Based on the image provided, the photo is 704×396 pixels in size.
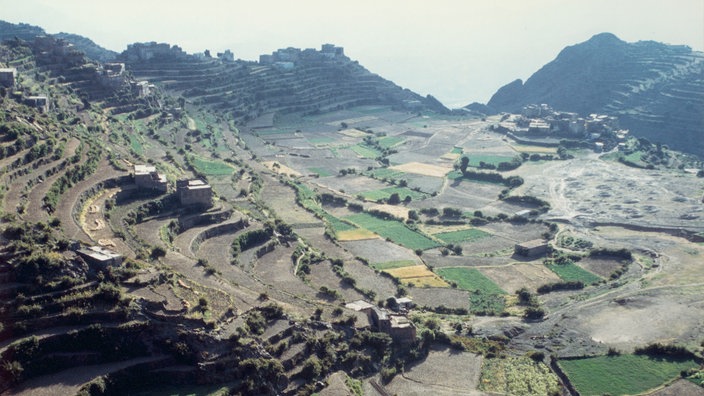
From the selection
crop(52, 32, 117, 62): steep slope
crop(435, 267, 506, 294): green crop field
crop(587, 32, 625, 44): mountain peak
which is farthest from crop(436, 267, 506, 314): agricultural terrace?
crop(587, 32, 625, 44): mountain peak

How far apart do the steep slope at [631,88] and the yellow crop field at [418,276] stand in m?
83.5

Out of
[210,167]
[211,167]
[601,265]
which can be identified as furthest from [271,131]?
[601,265]

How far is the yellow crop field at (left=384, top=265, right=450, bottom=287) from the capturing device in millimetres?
55906

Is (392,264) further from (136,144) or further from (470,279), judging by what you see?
(136,144)

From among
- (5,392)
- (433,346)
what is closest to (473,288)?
(433,346)

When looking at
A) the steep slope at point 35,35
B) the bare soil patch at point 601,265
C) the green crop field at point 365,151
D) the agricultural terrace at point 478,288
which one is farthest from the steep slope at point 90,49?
the bare soil patch at point 601,265

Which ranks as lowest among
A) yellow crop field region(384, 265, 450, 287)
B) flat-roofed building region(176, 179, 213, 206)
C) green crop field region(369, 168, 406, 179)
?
yellow crop field region(384, 265, 450, 287)

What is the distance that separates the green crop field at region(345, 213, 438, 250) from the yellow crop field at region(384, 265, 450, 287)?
718 centimetres

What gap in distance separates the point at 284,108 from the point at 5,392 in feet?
342

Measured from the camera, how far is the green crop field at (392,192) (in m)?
85.5

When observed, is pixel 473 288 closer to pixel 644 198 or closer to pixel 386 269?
pixel 386 269

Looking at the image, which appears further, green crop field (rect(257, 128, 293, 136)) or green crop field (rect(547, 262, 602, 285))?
green crop field (rect(257, 128, 293, 136))

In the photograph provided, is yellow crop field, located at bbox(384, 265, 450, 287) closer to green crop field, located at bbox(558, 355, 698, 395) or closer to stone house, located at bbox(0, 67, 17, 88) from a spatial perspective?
green crop field, located at bbox(558, 355, 698, 395)

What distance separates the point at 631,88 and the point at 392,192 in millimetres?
84346
